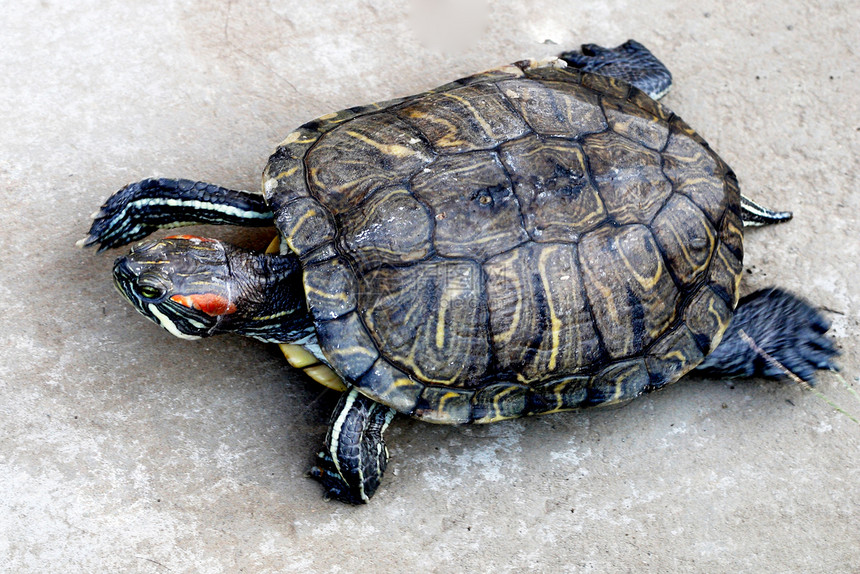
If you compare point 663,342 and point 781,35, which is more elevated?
point 781,35

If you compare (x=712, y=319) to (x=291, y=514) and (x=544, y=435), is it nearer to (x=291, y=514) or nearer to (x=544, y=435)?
(x=544, y=435)

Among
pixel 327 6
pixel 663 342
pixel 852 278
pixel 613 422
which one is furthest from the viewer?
pixel 327 6

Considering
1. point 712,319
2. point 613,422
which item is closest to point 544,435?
point 613,422

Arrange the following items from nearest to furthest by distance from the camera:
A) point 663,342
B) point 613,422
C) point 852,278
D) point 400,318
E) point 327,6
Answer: point 400,318, point 663,342, point 613,422, point 852,278, point 327,6

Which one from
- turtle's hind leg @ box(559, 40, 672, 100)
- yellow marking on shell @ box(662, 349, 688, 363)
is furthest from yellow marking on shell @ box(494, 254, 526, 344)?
turtle's hind leg @ box(559, 40, 672, 100)

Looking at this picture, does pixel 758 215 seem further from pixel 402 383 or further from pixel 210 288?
pixel 210 288

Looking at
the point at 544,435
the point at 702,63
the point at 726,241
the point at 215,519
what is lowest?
the point at 215,519

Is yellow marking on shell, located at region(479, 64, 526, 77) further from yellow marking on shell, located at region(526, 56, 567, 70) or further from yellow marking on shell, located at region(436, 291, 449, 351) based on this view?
yellow marking on shell, located at region(436, 291, 449, 351)
